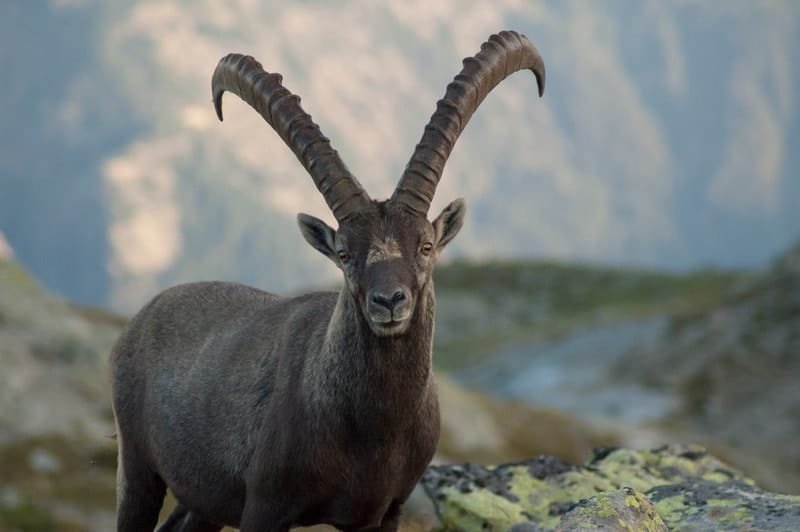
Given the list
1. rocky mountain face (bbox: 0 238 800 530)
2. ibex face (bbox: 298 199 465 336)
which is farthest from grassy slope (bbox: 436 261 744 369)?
ibex face (bbox: 298 199 465 336)

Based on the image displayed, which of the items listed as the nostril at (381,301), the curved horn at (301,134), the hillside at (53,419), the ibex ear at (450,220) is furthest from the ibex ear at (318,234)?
the hillside at (53,419)

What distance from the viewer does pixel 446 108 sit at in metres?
11.0

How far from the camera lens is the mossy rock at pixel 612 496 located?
9727mm

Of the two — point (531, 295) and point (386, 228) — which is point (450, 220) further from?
point (531, 295)

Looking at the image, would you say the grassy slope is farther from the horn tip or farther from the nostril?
the nostril

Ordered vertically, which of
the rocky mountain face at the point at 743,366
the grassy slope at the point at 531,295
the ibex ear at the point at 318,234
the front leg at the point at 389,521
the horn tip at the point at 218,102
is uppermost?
the grassy slope at the point at 531,295

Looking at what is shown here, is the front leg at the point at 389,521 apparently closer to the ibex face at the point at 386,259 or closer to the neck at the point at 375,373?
the neck at the point at 375,373

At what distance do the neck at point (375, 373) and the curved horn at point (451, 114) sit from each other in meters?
0.98

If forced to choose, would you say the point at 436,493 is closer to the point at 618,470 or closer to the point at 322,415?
the point at 618,470

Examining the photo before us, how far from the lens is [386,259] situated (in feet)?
32.4

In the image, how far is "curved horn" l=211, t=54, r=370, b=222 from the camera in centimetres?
1045

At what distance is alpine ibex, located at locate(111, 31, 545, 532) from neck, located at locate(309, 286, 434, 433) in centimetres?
1

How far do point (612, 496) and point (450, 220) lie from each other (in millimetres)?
3291

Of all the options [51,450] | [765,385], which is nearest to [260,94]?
[51,450]
